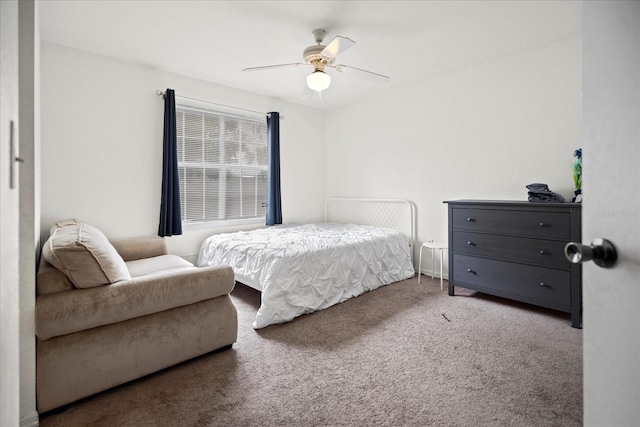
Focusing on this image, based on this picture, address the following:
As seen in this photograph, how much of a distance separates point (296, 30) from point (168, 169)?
6.62 ft

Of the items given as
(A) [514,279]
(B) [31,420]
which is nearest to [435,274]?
(A) [514,279]

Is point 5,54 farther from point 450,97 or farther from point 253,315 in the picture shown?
point 450,97

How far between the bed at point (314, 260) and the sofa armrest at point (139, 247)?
1.70ft

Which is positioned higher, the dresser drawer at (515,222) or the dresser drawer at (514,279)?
the dresser drawer at (515,222)

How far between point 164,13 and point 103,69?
1.23 metres

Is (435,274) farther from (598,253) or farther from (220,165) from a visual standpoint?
(598,253)

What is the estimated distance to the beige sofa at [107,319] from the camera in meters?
1.51

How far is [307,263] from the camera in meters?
2.80

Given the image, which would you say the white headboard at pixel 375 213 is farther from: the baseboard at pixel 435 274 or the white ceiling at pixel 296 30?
the white ceiling at pixel 296 30

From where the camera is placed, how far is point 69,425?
1.46 meters

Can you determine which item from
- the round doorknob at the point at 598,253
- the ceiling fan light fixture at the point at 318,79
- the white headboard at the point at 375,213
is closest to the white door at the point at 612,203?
the round doorknob at the point at 598,253

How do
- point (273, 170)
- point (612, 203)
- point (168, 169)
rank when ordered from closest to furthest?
point (612, 203), point (168, 169), point (273, 170)

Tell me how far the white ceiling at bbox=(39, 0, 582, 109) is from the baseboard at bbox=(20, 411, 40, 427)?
2.63 metres

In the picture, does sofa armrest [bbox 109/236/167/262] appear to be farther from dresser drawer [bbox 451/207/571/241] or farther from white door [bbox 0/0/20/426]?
dresser drawer [bbox 451/207/571/241]
